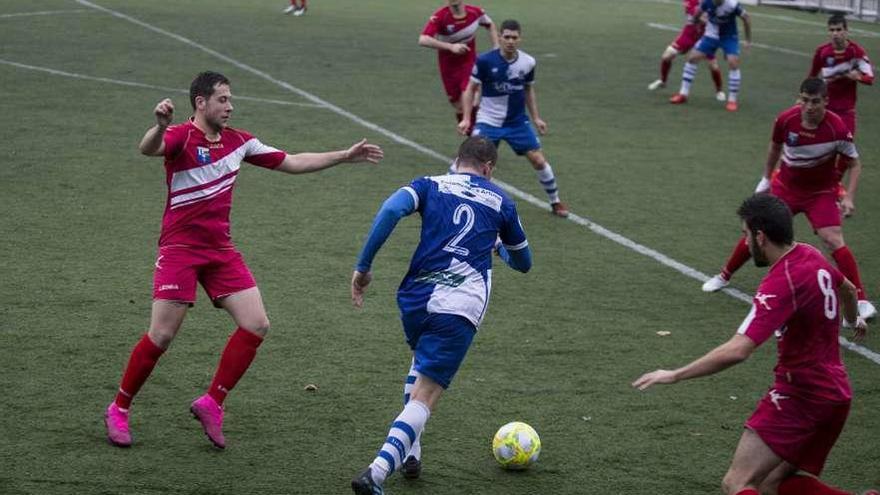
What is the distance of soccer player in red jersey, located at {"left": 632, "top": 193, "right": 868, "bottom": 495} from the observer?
617 cm

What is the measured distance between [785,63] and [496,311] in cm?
1851

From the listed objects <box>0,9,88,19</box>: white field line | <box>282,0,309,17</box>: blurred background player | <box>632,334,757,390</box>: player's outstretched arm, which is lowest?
<box>282,0,309,17</box>: blurred background player

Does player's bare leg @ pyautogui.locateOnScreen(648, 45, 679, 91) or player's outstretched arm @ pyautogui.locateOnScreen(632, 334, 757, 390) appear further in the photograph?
player's bare leg @ pyautogui.locateOnScreen(648, 45, 679, 91)

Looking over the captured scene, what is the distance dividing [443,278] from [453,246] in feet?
0.62

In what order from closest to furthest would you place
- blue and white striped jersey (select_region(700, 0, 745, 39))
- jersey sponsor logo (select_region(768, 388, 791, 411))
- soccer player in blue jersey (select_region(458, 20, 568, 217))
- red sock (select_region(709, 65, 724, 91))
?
jersey sponsor logo (select_region(768, 388, 791, 411)) < soccer player in blue jersey (select_region(458, 20, 568, 217)) < blue and white striped jersey (select_region(700, 0, 745, 39)) < red sock (select_region(709, 65, 724, 91))

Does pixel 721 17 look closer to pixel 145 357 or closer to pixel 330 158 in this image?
pixel 330 158

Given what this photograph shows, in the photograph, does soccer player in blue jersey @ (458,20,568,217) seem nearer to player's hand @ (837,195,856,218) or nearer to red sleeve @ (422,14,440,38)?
red sleeve @ (422,14,440,38)

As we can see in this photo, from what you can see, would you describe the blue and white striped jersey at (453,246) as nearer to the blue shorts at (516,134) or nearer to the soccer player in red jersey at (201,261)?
the soccer player in red jersey at (201,261)

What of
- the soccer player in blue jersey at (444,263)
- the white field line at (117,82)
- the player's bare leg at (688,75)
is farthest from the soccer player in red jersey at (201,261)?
the player's bare leg at (688,75)

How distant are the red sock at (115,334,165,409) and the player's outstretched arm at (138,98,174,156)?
3.79 feet

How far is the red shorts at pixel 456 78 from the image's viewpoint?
17.3 m

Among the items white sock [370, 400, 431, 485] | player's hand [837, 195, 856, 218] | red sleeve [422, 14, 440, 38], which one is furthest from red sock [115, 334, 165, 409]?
red sleeve [422, 14, 440, 38]

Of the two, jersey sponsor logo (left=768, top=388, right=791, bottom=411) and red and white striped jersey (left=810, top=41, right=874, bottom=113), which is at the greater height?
jersey sponsor logo (left=768, top=388, right=791, bottom=411)

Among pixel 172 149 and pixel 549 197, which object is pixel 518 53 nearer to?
pixel 549 197
